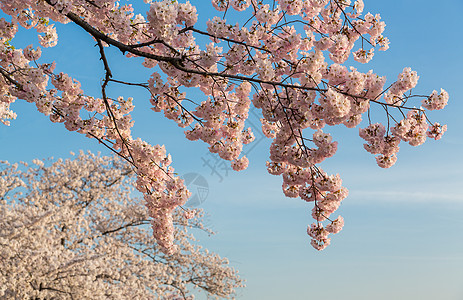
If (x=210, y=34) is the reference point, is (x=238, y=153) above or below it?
below

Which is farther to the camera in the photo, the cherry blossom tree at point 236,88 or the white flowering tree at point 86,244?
the white flowering tree at point 86,244

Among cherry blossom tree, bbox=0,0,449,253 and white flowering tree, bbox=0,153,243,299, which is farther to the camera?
white flowering tree, bbox=0,153,243,299

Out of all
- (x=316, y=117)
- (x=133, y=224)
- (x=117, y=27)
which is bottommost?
(x=316, y=117)

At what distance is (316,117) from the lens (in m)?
4.74

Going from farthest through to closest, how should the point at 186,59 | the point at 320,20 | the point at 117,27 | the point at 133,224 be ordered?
the point at 133,224 → the point at 320,20 → the point at 117,27 → the point at 186,59

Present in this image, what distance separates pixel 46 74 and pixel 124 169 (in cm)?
1012

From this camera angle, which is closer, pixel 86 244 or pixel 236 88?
pixel 236 88

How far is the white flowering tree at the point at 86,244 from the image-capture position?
10.8 metres

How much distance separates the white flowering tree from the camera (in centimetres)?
1077

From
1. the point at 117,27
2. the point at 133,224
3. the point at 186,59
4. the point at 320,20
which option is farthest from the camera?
the point at 133,224

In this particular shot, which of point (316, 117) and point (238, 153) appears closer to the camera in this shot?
point (316, 117)

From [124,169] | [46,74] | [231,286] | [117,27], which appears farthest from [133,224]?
[117,27]

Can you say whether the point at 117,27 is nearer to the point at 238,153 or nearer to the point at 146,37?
the point at 146,37

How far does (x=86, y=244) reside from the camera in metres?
13.4
